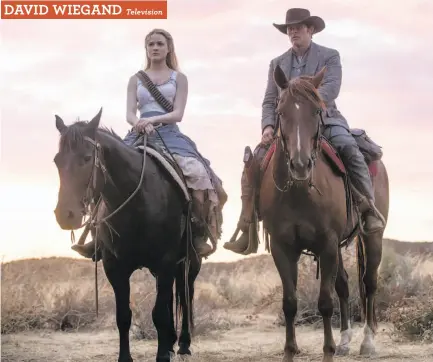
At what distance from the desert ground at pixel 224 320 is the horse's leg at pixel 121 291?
3.80ft

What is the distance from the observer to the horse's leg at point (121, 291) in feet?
23.8

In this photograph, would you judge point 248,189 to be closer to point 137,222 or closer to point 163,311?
point 137,222

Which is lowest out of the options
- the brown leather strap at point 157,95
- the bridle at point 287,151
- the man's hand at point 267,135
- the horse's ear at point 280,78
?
the bridle at point 287,151

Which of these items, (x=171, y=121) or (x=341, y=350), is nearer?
(x=171, y=121)

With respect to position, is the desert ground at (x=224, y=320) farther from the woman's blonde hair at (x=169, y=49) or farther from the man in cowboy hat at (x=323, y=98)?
the woman's blonde hair at (x=169, y=49)

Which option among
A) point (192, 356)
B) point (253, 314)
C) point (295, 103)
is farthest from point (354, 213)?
point (253, 314)

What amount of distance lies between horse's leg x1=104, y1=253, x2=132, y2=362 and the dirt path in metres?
1.15

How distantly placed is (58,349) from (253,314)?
14.4 feet

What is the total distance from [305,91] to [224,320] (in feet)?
20.7

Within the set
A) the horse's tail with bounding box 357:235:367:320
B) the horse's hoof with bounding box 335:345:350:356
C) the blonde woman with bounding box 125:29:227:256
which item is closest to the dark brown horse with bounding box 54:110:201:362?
the blonde woman with bounding box 125:29:227:256

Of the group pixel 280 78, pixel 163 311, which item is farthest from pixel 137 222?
pixel 280 78

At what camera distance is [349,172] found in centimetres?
789

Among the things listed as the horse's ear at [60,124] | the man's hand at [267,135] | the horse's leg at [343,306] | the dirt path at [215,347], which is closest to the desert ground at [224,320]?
the dirt path at [215,347]

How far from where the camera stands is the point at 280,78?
22.6 feet
